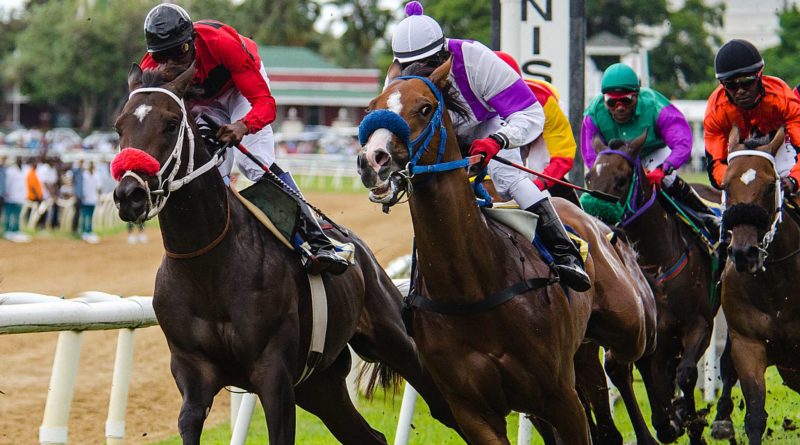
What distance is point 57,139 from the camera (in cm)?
4356

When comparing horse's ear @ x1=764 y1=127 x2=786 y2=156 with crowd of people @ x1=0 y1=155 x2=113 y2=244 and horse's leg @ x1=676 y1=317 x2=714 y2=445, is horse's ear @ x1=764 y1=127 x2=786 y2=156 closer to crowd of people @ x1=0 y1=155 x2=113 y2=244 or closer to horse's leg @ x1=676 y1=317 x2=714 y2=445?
horse's leg @ x1=676 y1=317 x2=714 y2=445

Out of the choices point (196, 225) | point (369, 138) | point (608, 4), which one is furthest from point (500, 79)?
point (608, 4)

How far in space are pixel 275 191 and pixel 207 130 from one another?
0.43 metres

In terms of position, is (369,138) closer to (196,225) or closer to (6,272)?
(196,225)

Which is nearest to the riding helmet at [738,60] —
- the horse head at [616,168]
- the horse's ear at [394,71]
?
the horse head at [616,168]

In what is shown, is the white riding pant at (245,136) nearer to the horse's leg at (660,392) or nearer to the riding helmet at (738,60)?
the riding helmet at (738,60)

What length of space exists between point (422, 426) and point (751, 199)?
9.11 ft

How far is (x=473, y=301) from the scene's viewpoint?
4.79 m

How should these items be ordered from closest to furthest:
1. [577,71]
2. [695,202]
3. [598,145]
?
[598,145] → [695,202] → [577,71]

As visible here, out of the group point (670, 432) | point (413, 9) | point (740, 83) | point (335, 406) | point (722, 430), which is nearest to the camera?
point (413, 9)

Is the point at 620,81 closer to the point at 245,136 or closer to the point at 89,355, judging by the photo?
the point at 245,136

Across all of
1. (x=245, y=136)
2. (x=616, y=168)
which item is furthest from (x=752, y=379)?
(x=245, y=136)

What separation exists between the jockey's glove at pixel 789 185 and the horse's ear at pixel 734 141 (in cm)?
28

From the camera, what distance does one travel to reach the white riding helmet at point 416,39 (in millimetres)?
4887
